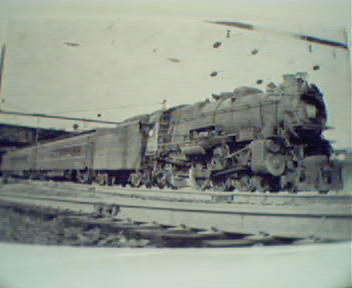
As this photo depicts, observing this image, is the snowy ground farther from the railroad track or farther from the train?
the train

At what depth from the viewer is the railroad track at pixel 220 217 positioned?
2.03 meters

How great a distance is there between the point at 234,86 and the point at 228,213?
1.09 meters

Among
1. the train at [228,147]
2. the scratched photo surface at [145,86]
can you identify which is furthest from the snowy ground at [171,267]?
the train at [228,147]

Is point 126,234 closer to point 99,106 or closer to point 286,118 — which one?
point 99,106

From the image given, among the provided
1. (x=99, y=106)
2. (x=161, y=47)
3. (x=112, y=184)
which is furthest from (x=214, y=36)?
(x=112, y=184)

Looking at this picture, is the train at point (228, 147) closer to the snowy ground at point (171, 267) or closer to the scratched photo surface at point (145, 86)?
the scratched photo surface at point (145, 86)

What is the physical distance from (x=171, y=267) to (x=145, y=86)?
1435mm

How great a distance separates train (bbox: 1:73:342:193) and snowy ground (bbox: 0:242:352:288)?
0.77 metres

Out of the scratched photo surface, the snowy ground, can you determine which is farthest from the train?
the snowy ground

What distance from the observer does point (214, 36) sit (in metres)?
2.27

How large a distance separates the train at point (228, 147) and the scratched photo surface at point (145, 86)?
0.28 m

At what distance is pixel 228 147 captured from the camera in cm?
327

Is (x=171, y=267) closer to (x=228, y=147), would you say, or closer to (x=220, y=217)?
(x=220, y=217)

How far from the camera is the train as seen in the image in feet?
8.84
